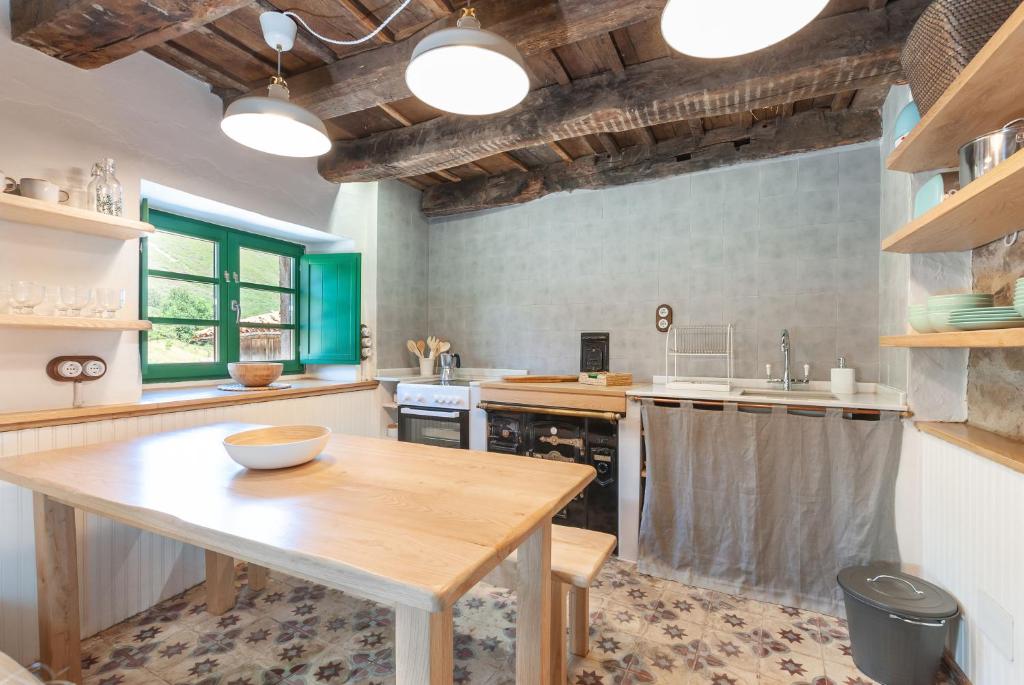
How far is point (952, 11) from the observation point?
4.10 ft

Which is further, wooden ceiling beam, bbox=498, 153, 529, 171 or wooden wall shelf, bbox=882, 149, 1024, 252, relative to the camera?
wooden ceiling beam, bbox=498, 153, 529, 171

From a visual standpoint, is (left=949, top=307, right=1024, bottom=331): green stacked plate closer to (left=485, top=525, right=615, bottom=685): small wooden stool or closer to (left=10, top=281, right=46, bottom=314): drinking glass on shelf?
(left=485, top=525, right=615, bottom=685): small wooden stool

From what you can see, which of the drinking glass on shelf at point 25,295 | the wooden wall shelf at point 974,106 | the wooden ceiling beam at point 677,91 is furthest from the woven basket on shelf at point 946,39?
the drinking glass on shelf at point 25,295

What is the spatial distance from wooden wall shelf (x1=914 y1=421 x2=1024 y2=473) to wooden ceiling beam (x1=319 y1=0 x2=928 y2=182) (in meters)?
1.41

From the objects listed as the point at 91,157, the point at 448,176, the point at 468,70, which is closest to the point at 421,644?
the point at 468,70

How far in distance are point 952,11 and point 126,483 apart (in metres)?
2.65

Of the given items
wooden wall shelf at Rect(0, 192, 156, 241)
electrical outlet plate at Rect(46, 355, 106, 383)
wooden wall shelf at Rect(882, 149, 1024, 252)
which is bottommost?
electrical outlet plate at Rect(46, 355, 106, 383)

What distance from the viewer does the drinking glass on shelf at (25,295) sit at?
1.71 m

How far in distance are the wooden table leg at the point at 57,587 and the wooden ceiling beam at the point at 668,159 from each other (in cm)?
301

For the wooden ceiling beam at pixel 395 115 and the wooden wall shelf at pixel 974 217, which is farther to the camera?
the wooden ceiling beam at pixel 395 115

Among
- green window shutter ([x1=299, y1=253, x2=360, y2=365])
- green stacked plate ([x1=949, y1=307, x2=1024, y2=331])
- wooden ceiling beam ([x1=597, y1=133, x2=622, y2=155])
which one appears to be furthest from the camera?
green window shutter ([x1=299, y1=253, x2=360, y2=365])

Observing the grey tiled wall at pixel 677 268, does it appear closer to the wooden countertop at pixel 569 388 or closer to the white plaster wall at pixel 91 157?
the wooden countertop at pixel 569 388

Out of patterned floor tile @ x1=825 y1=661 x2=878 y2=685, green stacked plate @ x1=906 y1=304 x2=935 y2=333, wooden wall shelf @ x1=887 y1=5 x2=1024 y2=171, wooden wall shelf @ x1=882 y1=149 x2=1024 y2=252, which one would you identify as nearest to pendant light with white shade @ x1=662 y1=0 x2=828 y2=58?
wooden wall shelf @ x1=887 y1=5 x2=1024 y2=171

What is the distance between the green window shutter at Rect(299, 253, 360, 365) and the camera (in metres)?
3.34
